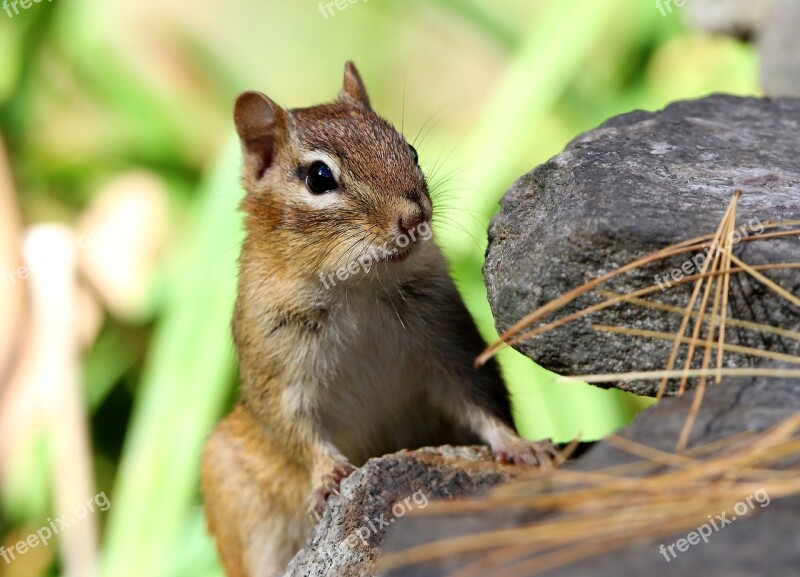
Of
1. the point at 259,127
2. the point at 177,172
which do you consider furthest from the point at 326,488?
the point at 177,172

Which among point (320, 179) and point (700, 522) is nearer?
point (700, 522)

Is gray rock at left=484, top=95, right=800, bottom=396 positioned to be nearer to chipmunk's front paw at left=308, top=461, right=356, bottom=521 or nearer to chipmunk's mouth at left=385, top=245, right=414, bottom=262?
chipmunk's mouth at left=385, top=245, right=414, bottom=262

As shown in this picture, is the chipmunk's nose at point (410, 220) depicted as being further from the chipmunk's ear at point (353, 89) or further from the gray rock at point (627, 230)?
the chipmunk's ear at point (353, 89)

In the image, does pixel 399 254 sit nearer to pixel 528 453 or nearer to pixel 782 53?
pixel 528 453

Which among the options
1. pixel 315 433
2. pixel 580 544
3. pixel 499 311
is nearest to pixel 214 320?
pixel 315 433

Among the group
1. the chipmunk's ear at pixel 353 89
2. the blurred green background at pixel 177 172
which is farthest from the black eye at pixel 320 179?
the blurred green background at pixel 177 172

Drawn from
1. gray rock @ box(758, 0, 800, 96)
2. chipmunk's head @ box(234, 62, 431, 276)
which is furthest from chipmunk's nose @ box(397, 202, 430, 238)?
gray rock @ box(758, 0, 800, 96)

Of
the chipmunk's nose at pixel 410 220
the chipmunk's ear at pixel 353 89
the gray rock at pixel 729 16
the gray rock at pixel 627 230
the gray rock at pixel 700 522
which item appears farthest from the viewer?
the gray rock at pixel 729 16
